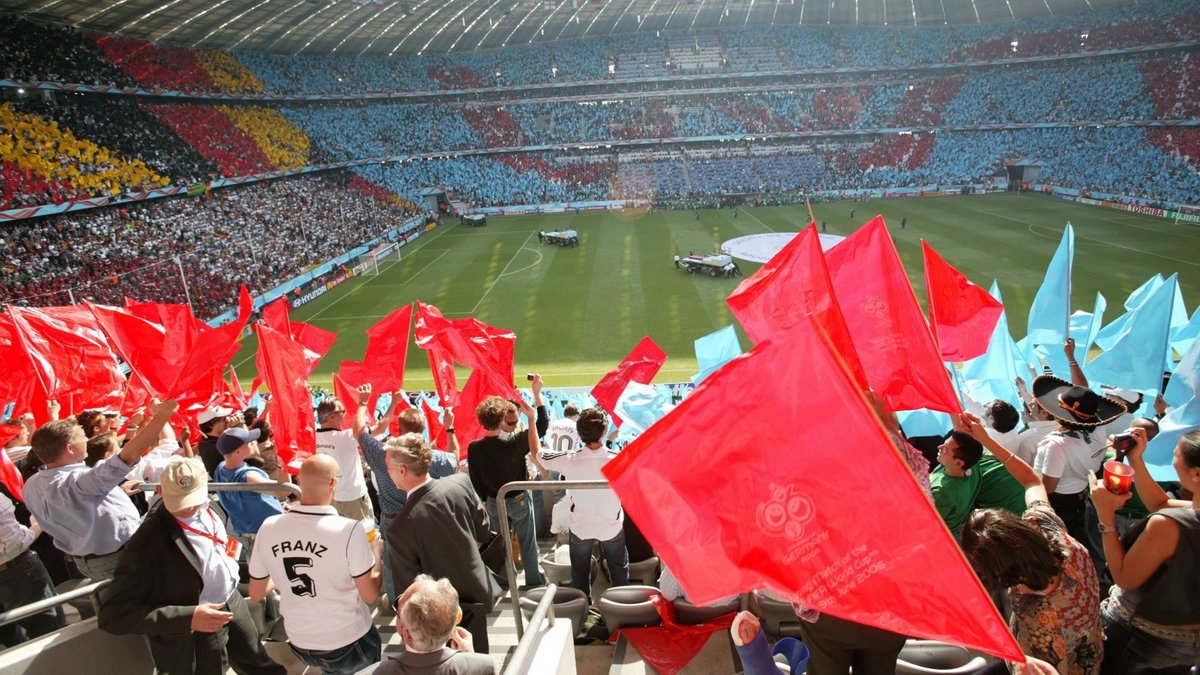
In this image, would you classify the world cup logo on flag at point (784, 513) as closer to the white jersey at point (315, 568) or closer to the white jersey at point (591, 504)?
the white jersey at point (315, 568)

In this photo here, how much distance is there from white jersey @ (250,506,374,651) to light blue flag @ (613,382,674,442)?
550cm

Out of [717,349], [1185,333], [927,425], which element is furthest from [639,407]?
[1185,333]

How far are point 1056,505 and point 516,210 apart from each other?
150ft

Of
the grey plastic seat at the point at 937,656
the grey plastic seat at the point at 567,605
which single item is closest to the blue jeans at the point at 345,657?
the grey plastic seat at the point at 567,605

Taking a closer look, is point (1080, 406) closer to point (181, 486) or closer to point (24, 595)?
point (181, 486)

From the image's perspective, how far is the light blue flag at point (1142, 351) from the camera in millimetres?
7625

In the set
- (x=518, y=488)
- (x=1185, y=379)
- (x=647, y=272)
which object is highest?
(x=518, y=488)

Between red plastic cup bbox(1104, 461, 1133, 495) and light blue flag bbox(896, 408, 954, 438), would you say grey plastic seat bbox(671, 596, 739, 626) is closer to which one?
red plastic cup bbox(1104, 461, 1133, 495)

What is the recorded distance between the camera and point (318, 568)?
3.66 meters

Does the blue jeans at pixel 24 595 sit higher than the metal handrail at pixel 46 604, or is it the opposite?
the metal handrail at pixel 46 604

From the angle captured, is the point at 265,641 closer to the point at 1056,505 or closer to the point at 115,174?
the point at 1056,505

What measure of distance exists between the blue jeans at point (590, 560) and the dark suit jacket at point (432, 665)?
2301mm

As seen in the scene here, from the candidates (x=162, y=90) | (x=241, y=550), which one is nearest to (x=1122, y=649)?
(x=241, y=550)

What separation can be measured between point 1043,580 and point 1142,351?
267 inches
